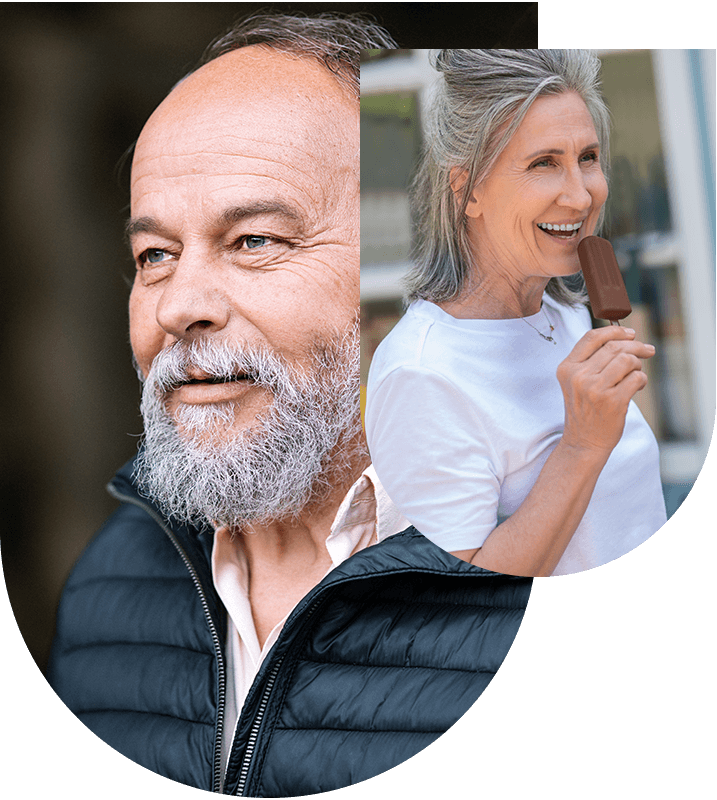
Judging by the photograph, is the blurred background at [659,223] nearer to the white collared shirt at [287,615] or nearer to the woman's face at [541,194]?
the woman's face at [541,194]

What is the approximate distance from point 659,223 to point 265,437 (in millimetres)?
710

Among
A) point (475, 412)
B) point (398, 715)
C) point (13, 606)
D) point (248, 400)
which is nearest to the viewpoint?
point (475, 412)

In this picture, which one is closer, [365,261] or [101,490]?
[365,261]

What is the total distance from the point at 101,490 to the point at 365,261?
2.52ft

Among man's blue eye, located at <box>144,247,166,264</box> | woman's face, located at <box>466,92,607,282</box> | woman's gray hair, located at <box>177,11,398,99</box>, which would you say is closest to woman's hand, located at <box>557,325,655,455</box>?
woman's face, located at <box>466,92,607,282</box>

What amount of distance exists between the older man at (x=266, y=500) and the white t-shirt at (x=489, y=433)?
0.11m

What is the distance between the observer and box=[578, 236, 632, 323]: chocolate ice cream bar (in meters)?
1.12

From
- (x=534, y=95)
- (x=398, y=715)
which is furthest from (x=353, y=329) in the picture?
(x=398, y=715)

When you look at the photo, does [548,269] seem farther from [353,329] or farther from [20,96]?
[20,96]

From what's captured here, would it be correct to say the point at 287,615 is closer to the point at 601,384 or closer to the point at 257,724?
the point at 257,724

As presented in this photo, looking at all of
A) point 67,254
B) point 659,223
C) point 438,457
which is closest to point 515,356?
point 438,457

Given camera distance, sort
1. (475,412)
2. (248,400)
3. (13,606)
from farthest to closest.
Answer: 1. (13,606)
2. (248,400)
3. (475,412)

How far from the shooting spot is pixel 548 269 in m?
1.14

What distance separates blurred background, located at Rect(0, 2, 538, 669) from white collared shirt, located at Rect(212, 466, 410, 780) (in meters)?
0.39
